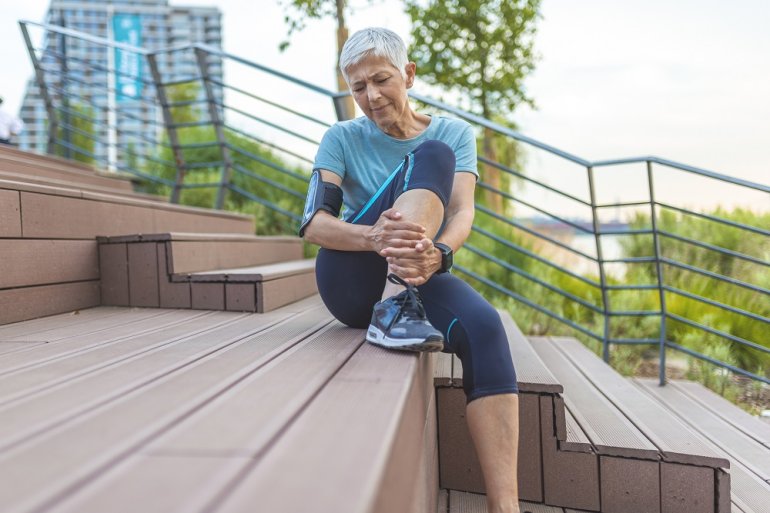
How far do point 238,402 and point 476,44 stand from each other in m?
7.42

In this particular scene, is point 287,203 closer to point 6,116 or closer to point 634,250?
point 6,116

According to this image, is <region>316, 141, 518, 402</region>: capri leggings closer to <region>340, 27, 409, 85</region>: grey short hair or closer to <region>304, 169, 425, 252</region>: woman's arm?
<region>304, 169, 425, 252</region>: woman's arm

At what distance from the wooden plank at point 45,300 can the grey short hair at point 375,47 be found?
4.25 feet

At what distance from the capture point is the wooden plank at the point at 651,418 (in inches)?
56.9

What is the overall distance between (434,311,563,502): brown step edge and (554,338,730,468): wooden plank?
309mm

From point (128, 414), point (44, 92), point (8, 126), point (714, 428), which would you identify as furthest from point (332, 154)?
point (8, 126)

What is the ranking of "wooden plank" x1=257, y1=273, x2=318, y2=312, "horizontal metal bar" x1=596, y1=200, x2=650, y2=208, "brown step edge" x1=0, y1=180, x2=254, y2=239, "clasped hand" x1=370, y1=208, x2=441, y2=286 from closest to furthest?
"clasped hand" x1=370, y1=208, x2=441, y2=286, "brown step edge" x1=0, y1=180, x2=254, y2=239, "wooden plank" x1=257, y1=273, x2=318, y2=312, "horizontal metal bar" x1=596, y1=200, x2=650, y2=208

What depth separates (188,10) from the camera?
82188 mm

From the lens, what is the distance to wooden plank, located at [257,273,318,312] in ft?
6.73

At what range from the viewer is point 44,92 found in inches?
141

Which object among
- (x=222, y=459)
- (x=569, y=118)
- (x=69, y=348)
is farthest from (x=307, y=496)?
(x=569, y=118)

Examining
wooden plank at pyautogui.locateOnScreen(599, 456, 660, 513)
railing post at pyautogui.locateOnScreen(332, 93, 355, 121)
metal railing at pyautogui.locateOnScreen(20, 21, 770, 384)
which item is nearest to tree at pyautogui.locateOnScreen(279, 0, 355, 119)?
metal railing at pyautogui.locateOnScreen(20, 21, 770, 384)

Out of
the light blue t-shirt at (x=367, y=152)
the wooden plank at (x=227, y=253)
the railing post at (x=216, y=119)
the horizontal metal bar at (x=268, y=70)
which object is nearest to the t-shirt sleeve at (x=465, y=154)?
the light blue t-shirt at (x=367, y=152)

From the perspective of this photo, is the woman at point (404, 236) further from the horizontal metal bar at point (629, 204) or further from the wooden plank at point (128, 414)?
the horizontal metal bar at point (629, 204)
